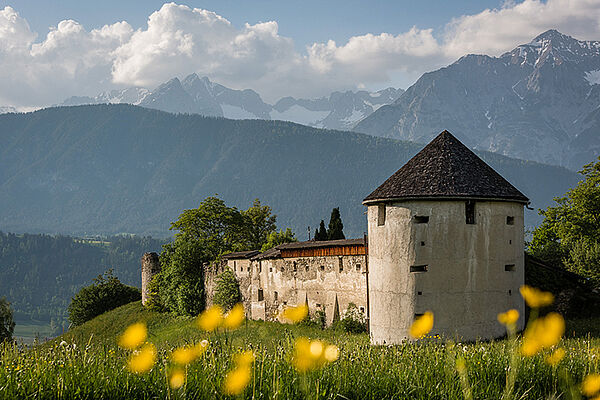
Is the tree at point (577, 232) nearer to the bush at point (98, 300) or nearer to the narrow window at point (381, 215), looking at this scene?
the narrow window at point (381, 215)

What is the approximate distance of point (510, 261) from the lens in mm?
22734

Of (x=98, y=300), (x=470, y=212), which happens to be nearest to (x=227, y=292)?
(x=470, y=212)

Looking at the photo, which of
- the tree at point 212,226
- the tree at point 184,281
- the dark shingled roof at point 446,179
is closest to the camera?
the dark shingled roof at point 446,179

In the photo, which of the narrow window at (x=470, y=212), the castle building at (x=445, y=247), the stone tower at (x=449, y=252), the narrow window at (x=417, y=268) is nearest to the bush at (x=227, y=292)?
the castle building at (x=445, y=247)

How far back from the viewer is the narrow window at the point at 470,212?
2200 cm

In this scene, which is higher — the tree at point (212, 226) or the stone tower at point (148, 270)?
the tree at point (212, 226)

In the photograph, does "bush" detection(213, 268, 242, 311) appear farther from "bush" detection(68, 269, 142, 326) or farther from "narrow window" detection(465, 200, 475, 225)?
"bush" detection(68, 269, 142, 326)

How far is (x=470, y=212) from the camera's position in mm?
22062

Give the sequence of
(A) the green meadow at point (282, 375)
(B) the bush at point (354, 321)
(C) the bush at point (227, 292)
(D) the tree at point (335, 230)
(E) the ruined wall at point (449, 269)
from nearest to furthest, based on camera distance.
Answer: (A) the green meadow at point (282, 375) < (E) the ruined wall at point (449, 269) < (B) the bush at point (354, 321) < (C) the bush at point (227, 292) < (D) the tree at point (335, 230)

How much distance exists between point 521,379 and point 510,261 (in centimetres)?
1457

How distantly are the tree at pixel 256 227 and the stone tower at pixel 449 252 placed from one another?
121 ft

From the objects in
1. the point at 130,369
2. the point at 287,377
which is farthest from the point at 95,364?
the point at 287,377

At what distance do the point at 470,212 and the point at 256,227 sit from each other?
42.9m

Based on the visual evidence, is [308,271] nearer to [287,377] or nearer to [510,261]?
[510,261]
